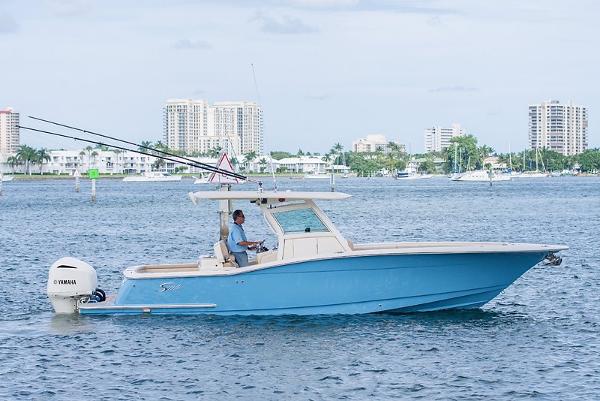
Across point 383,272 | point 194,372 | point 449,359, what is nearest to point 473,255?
point 383,272

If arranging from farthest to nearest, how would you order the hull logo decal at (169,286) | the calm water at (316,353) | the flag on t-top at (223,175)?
the flag on t-top at (223,175) < the hull logo decal at (169,286) < the calm water at (316,353)

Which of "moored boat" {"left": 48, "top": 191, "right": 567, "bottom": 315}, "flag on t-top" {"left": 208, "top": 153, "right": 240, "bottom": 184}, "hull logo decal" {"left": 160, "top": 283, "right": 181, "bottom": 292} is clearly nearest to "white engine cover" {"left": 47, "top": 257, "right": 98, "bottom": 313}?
"moored boat" {"left": 48, "top": 191, "right": 567, "bottom": 315}

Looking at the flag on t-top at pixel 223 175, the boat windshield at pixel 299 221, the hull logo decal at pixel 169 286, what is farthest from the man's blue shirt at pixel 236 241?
the flag on t-top at pixel 223 175

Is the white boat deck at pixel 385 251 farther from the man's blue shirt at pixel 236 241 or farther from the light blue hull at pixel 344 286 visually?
the man's blue shirt at pixel 236 241

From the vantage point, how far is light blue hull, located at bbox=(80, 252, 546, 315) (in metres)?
22.3

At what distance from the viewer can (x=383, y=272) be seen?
73.4 feet

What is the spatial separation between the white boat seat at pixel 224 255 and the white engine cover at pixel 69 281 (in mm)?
2848

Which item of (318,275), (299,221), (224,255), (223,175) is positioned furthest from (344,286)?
(223,175)

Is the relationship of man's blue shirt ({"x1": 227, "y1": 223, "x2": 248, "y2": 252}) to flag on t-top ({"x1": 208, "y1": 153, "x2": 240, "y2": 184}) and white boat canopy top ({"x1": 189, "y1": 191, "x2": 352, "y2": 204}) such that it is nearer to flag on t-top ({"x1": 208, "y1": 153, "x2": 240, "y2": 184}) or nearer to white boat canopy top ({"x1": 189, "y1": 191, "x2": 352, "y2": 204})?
white boat canopy top ({"x1": 189, "y1": 191, "x2": 352, "y2": 204})

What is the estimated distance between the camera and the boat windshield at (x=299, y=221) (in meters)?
22.8

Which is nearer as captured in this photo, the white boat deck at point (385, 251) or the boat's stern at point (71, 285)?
the white boat deck at point (385, 251)

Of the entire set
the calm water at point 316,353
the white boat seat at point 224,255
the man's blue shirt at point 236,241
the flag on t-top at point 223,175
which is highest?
the flag on t-top at point 223,175

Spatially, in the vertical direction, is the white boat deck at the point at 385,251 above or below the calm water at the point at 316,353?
above

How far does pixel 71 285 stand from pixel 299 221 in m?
4.93
